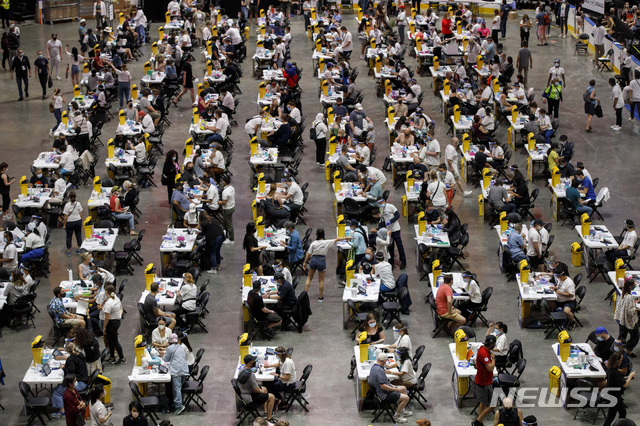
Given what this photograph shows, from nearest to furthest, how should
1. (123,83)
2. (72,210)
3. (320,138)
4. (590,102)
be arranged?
(72,210), (320,138), (590,102), (123,83)

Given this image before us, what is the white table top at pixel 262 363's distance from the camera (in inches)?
688

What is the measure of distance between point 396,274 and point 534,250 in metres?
2.94

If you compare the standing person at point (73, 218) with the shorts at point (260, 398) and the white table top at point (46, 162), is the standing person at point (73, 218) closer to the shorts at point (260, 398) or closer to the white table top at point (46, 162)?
the white table top at point (46, 162)

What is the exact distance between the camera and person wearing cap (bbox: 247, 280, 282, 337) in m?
19.3

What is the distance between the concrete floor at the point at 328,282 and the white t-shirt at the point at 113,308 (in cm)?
100

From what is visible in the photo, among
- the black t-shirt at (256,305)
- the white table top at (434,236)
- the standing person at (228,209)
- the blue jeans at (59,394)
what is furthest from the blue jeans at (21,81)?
the blue jeans at (59,394)

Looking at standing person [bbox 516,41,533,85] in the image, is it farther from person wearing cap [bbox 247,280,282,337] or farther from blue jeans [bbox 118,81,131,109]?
person wearing cap [bbox 247,280,282,337]

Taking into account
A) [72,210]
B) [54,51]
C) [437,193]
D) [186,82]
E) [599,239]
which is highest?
[54,51]

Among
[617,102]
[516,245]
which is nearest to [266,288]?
[516,245]

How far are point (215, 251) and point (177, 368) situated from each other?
5020 mm

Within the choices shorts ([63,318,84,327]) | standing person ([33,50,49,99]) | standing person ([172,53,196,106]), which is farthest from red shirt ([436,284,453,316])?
standing person ([33,50,49,99])

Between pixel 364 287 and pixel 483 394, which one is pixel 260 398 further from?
pixel 364 287

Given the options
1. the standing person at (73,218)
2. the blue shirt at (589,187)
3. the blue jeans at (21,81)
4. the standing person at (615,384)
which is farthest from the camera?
the blue jeans at (21,81)

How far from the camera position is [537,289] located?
65.5ft
